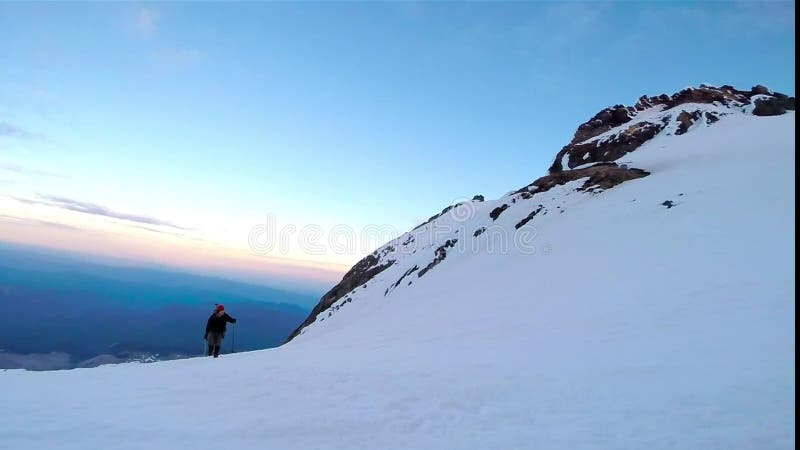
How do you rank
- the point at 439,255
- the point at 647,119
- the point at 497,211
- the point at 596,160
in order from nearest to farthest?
the point at 439,255 → the point at 497,211 → the point at 596,160 → the point at 647,119

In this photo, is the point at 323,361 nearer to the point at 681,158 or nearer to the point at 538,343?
the point at 538,343

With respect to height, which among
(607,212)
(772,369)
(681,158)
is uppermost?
(681,158)

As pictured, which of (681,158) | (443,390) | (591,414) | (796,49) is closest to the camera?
(796,49)

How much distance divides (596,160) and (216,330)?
42.1m

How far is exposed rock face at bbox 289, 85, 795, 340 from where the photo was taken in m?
35.1

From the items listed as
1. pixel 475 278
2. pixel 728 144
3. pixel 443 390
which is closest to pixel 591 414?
pixel 443 390

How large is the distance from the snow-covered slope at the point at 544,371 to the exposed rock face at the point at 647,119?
2642 centimetres

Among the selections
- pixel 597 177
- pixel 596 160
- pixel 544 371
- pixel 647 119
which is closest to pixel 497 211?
pixel 597 177

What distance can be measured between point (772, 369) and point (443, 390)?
513 cm

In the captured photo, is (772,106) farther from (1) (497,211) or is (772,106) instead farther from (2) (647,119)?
(1) (497,211)

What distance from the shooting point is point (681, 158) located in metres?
33.4

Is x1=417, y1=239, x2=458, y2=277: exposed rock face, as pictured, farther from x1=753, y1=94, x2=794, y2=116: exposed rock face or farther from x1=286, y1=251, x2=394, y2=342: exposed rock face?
x1=753, y1=94, x2=794, y2=116: exposed rock face

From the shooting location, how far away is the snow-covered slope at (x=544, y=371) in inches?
252

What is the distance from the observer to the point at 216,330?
17125 millimetres
